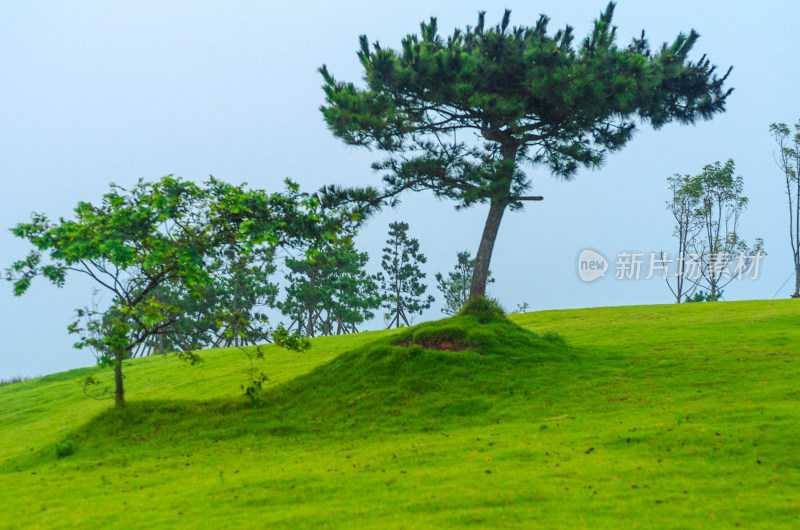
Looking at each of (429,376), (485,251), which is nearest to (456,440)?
(429,376)

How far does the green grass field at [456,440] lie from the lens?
6.56 metres

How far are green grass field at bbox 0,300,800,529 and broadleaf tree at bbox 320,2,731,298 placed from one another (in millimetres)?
4259

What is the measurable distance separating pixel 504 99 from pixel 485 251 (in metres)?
4.37

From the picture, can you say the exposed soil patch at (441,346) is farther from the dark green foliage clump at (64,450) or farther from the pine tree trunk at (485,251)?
the dark green foliage clump at (64,450)

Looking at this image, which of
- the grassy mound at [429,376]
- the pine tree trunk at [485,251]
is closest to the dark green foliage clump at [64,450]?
the grassy mound at [429,376]

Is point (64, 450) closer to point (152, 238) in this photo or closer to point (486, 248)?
point (152, 238)

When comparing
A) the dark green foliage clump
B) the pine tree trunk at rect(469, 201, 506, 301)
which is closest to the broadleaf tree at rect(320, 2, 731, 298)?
the pine tree trunk at rect(469, 201, 506, 301)

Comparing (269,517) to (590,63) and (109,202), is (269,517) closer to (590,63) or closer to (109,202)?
(109,202)

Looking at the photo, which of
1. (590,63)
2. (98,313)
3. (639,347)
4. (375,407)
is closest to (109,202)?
(98,313)

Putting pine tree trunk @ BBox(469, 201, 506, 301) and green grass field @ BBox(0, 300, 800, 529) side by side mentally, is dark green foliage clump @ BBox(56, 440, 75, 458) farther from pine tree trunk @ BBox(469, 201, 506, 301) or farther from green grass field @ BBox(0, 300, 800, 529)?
pine tree trunk @ BBox(469, 201, 506, 301)

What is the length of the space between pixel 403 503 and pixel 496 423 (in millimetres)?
4527

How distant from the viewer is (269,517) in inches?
260

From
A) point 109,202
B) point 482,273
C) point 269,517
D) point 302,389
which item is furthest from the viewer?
point 482,273

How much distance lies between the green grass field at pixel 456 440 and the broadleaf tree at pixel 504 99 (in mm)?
4259
